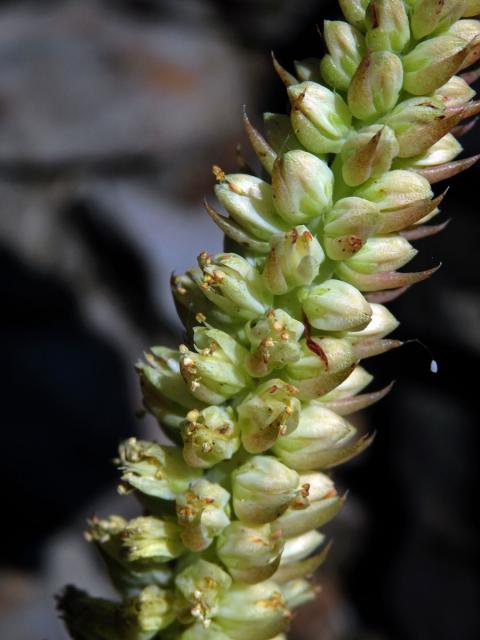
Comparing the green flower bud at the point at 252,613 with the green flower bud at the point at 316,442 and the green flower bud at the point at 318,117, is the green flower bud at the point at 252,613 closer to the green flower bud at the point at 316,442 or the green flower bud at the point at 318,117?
the green flower bud at the point at 316,442

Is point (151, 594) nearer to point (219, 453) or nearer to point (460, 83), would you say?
point (219, 453)

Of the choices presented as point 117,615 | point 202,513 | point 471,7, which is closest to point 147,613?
point 117,615

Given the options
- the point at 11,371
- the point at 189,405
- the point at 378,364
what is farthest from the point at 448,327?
the point at 189,405

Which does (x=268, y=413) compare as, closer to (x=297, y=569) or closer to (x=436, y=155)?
(x=297, y=569)

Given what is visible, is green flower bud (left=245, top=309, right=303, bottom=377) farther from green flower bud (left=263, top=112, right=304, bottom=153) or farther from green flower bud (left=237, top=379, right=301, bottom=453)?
green flower bud (left=263, top=112, right=304, bottom=153)

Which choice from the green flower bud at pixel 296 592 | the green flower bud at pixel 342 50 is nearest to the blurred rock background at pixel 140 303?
the green flower bud at pixel 296 592
